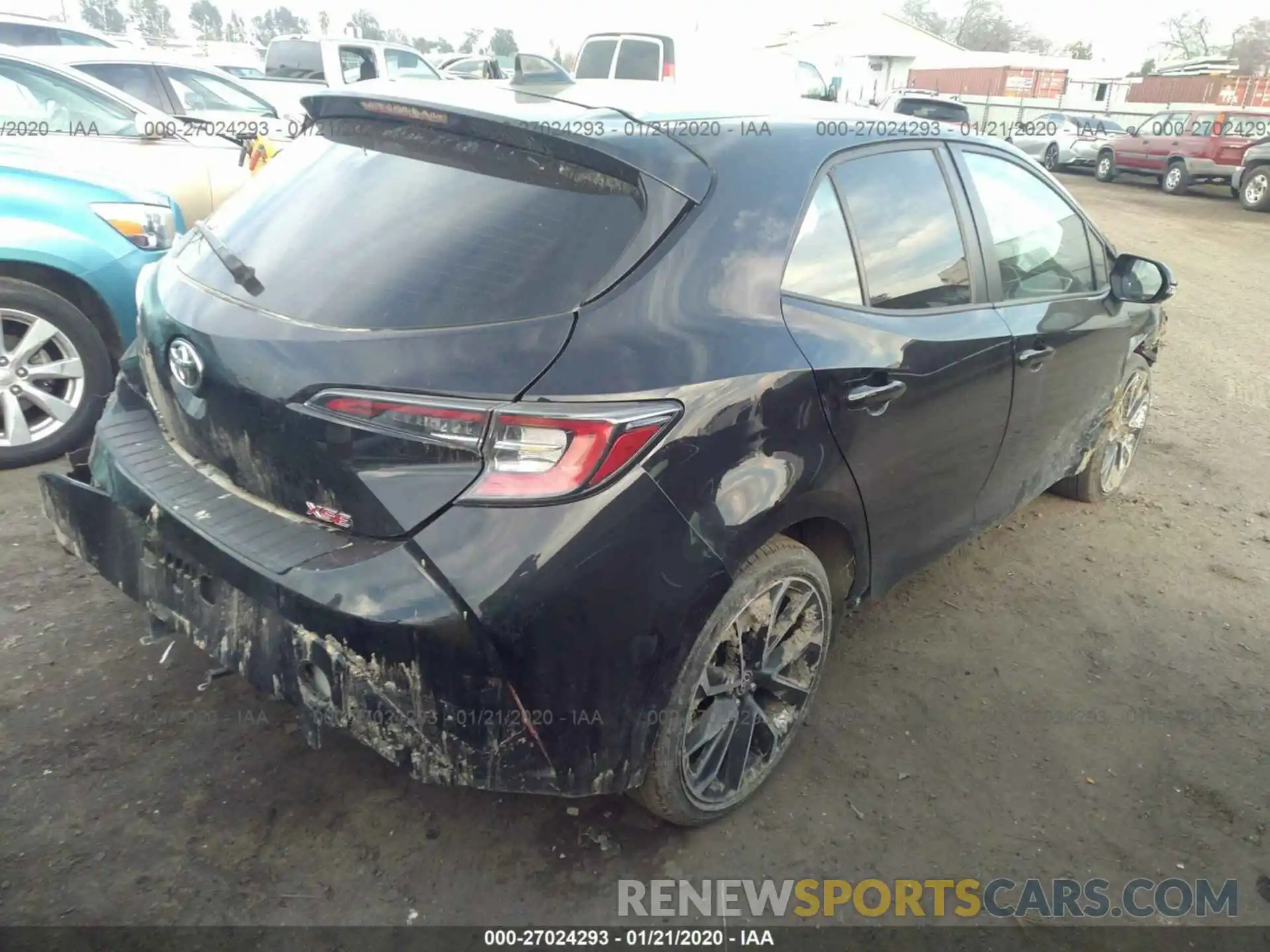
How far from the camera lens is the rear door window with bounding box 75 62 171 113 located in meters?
7.24

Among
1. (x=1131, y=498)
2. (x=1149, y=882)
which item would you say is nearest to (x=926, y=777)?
(x=1149, y=882)

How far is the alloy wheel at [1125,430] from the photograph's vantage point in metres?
4.41

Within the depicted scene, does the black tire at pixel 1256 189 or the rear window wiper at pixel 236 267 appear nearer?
the rear window wiper at pixel 236 267

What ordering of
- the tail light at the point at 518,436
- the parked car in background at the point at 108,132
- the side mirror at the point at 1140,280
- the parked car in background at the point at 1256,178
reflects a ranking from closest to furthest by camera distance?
1. the tail light at the point at 518,436
2. the side mirror at the point at 1140,280
3. the parked car in background at the point at 108,132
4. the parked car in background at the point at 1256,178

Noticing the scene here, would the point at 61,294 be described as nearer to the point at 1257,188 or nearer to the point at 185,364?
the point at 185,364

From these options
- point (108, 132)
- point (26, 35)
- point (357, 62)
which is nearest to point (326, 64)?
point (357, 62)

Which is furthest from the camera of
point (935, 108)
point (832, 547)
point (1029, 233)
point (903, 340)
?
point (935, 108)

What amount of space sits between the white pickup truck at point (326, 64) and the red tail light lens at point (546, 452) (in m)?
11.1

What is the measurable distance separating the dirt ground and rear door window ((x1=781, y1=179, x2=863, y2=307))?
1.38 m

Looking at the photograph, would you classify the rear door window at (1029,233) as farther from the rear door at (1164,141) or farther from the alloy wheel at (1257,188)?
the rear door at (1164,141)

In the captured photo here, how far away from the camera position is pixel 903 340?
8.38ft

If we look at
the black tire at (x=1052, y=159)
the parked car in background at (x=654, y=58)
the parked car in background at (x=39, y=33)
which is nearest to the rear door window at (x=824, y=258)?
the parked car in background at (x=39, y=33)

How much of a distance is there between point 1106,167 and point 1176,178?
2839 mm

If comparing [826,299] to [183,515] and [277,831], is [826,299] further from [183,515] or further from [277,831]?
[277,831]
